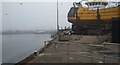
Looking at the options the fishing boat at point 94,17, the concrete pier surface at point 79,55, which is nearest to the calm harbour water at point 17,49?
the fishing boat at point 94,17

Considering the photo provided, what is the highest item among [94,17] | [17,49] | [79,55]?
[94,17]

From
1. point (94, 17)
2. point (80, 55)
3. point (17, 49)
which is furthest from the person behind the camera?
point (17, 49)

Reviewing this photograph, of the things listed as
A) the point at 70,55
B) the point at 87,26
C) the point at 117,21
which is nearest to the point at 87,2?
the point at 87,26

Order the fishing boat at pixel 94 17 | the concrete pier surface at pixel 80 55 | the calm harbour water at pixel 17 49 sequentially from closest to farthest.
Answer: the concrete pier surface at pixel 80 55, the fishing boat at pixel 94 17, the calm harbour water at pixel 17 49

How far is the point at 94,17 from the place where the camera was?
28.6 metres

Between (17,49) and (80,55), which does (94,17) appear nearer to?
(80,55)

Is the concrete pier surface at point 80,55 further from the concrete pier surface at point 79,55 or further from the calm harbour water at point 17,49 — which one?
the calm harbour water at point 17,49

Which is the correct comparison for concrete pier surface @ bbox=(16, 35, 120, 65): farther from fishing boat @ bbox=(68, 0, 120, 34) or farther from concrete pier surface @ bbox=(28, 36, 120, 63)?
fishing boat @ bbox=(68, 0, 120, 34)

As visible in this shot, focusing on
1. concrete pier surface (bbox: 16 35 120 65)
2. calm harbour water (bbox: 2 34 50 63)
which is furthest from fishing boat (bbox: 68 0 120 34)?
Result: concrete pier surface (bbox: 16 35 120 65)

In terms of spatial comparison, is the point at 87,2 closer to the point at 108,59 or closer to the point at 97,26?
the point at 97,26

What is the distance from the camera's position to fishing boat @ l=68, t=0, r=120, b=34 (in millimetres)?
26828

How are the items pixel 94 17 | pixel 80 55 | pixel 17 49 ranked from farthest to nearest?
pixel 17 49 → pixel 94 17 → pixel 80 55

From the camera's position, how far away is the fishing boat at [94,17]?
26.8 metres

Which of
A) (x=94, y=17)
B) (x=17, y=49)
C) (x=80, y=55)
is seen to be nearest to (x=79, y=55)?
(x=80, y=55)
